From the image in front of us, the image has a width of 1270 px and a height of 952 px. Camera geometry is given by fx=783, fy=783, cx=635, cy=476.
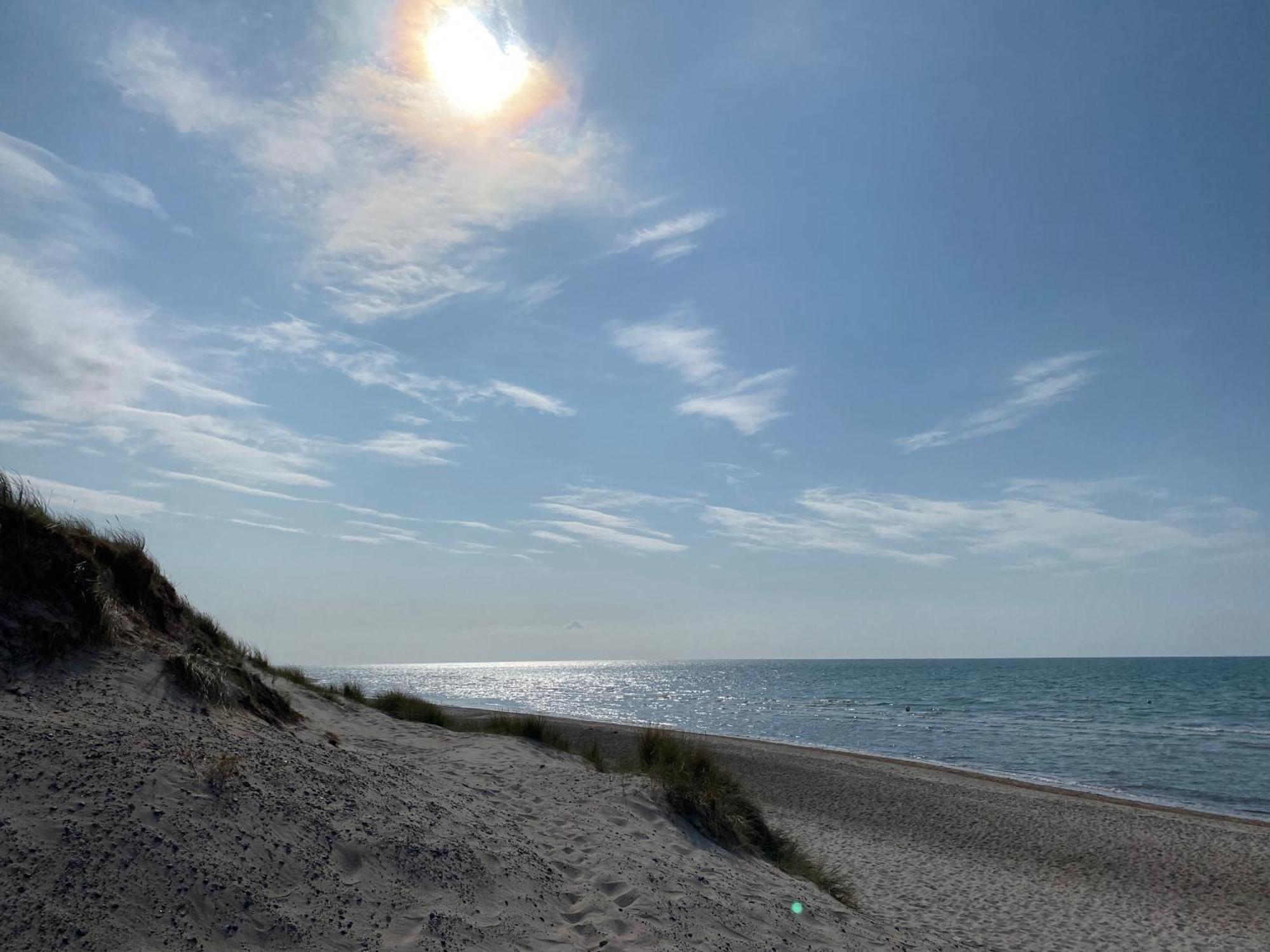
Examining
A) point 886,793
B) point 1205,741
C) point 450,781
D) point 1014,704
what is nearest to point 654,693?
point 1014,704

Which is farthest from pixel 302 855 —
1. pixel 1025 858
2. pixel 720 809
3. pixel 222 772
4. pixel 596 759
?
pixel 1025 858

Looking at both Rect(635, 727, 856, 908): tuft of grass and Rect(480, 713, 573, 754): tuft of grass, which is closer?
Rect(635, 727, 856, 908): tuft of grass

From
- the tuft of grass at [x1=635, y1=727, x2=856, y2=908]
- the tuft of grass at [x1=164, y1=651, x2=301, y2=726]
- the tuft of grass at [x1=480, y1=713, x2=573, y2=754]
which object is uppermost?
the tuft of grass at [x1=164, y1=651, x2=301, y2=726]

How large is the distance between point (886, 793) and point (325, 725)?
1401 cm

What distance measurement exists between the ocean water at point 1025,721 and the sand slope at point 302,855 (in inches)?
527

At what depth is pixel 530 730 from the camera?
1252 centimetres

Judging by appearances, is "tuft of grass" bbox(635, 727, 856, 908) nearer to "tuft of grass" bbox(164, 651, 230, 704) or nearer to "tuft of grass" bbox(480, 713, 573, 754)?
"tuft of grass" bbox(480, 713, 573, 754)

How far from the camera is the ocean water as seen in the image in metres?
24.6

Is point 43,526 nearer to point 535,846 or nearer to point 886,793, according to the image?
point 535,846

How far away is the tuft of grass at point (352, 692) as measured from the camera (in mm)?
14379

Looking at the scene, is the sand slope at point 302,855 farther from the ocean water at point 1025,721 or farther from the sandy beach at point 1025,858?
the ocean water at point 1025,721

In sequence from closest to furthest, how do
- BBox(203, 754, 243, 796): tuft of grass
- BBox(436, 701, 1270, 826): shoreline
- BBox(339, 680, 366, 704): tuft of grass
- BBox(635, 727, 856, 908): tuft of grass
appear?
BBox(203, 754, 243, 796): tuft of grass, BBox(635, 727, 856, 908): tuft of grass, BBox(339, 680, 366, 704): tuft of grass, BBox(436, 701, 1270, 826): shoreline

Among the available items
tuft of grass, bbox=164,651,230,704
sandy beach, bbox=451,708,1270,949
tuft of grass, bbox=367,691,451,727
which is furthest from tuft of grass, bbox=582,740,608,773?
tuft of grass, bbox=164,651,230,704

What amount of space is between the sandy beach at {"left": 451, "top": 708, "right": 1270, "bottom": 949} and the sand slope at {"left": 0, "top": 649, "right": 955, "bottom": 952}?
10.0 ft
